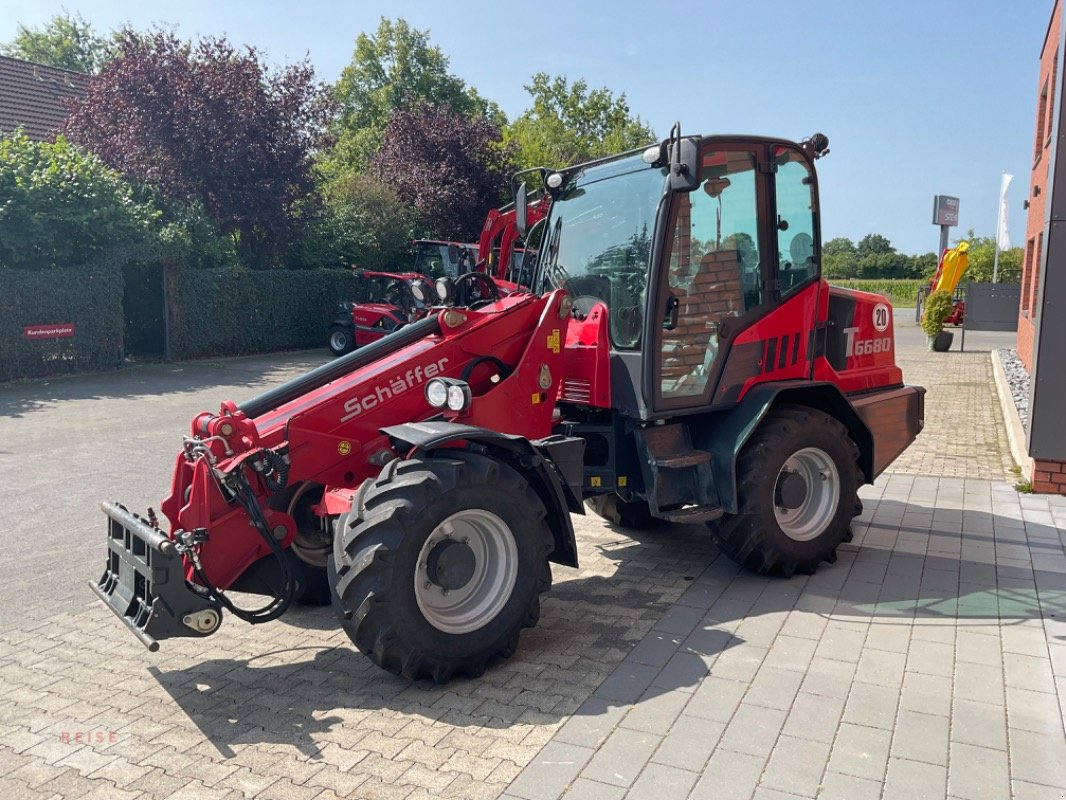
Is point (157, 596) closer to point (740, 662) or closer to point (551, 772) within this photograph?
point (551, 772)

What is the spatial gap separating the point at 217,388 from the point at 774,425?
11799mm

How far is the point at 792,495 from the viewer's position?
18.5 ft

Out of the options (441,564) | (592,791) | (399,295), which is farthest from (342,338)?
(592,791)

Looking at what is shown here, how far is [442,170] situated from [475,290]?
72.1ft

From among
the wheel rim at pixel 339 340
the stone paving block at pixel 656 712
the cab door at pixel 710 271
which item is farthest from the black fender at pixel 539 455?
the wheel rim at pixel 339 340

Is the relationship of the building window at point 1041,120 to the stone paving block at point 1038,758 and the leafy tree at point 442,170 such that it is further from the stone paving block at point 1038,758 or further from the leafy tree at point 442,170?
the stone paving block at point 1038,758

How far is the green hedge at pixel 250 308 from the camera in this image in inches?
728

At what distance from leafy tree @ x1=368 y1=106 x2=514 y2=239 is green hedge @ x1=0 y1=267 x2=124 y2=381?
11.5 m

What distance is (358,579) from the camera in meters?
3.77

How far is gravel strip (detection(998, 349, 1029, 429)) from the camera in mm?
10577

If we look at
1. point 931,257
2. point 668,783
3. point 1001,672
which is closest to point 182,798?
point 668,783

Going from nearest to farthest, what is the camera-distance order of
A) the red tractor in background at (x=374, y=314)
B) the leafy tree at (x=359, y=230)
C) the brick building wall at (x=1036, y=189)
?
the brick building wall at (x=1036, y=189) → the red tractor in background at (x=374, y=314) → the leafy tree at (x=359, y=230)

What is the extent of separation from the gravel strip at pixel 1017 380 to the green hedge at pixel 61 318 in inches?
592

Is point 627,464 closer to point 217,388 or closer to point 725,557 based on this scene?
point 725,557
